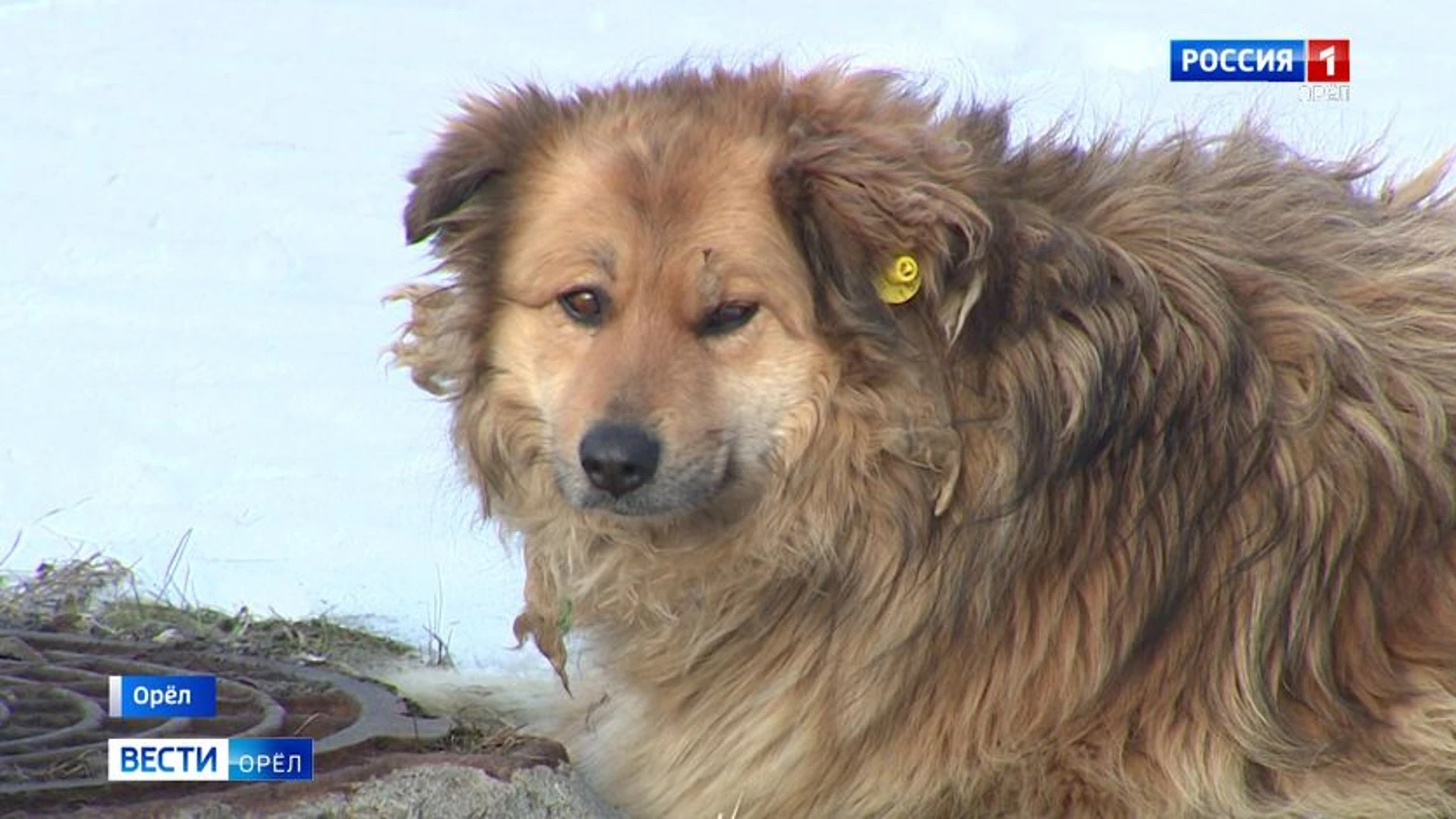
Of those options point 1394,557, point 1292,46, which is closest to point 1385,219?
point 1394,557

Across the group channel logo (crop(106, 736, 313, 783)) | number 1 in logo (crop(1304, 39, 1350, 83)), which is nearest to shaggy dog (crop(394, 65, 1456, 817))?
channel logo (crop(106, 736, 313, 783))

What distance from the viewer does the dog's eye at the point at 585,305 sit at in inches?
158

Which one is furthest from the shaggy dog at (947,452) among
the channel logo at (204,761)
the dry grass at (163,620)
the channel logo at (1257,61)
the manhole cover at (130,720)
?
the channel logo at (1257,61)

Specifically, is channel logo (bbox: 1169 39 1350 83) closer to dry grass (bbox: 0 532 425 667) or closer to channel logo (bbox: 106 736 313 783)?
dry grass (bbox: 0 532 425 667)

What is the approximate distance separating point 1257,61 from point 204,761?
15.1 ft

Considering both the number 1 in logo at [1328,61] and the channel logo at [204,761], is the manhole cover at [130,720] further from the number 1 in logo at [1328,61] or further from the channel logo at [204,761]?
the number 1 in logo at [1328,61]

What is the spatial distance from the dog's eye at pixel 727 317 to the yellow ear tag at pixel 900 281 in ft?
0.80

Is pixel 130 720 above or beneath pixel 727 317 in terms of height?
beneath

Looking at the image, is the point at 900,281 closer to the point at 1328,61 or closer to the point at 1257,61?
the point at 1257,61

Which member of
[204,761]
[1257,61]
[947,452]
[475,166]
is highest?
[1257,61]

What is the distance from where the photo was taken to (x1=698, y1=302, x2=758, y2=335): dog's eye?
393 centimetres

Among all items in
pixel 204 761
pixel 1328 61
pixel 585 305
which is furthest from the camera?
pixel 1328 61

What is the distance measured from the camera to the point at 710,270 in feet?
12.8

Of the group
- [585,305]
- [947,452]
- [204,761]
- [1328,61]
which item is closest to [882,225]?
[947,452]
